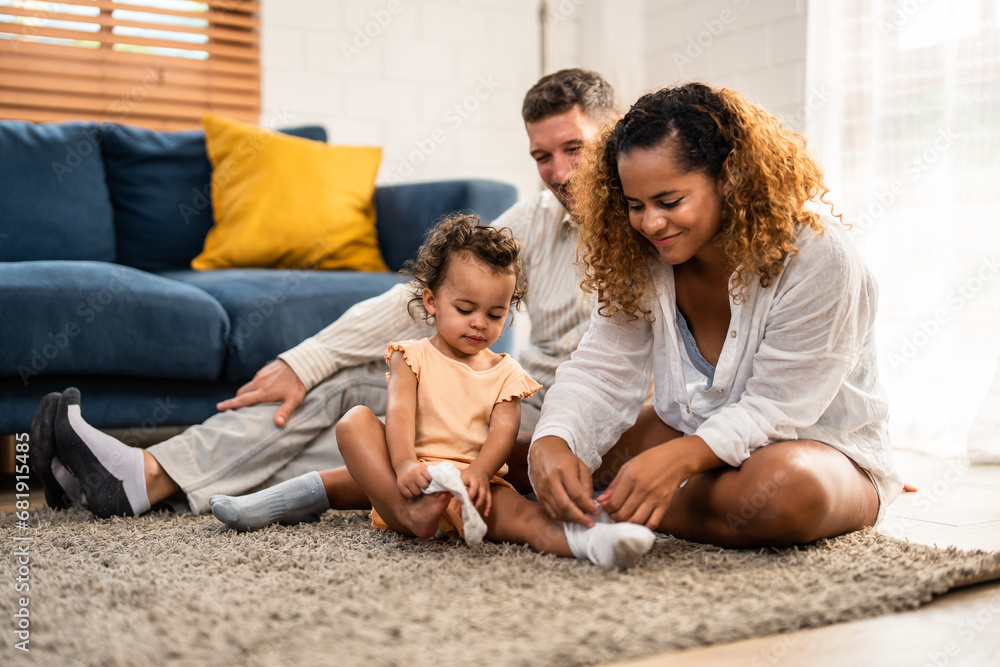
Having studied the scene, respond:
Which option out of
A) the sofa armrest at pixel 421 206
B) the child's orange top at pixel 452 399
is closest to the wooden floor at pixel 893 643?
the child's orange top at pixel 452 399

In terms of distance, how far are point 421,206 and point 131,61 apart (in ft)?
3.90

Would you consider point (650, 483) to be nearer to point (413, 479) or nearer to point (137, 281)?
point (413, 479)

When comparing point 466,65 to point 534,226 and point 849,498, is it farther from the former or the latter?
point 849,498

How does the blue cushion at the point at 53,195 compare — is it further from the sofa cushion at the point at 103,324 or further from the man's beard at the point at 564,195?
the man's beard at the point at 564,195

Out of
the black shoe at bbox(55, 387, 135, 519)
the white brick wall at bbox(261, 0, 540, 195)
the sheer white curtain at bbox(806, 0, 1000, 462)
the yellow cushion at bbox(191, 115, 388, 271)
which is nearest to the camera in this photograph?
the black shoe at bbox(55, 387, 135, 519)

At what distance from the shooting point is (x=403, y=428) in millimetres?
1282

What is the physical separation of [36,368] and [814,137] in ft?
6.75

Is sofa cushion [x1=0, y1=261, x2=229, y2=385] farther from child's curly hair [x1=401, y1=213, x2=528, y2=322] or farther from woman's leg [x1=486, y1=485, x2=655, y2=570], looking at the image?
woman's leg [x1=486, y1=485, x2=655, y2=570]

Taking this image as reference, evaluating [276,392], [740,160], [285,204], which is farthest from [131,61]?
[740,160]

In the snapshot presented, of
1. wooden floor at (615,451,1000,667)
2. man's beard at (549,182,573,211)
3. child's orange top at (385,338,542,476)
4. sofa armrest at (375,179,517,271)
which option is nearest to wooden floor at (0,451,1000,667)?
wooden floor at (615,451,1000,667)

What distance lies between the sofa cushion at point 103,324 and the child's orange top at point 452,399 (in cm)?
60

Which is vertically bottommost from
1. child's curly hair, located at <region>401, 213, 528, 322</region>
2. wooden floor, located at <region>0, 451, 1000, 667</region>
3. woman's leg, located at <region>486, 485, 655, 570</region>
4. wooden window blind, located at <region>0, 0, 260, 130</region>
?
wooden floor, located at <region>0, 451, 1000, 667</region>

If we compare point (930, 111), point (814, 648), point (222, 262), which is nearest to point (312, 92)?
point (222, 262)

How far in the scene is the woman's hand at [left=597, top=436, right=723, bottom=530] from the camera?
3.57 feet
